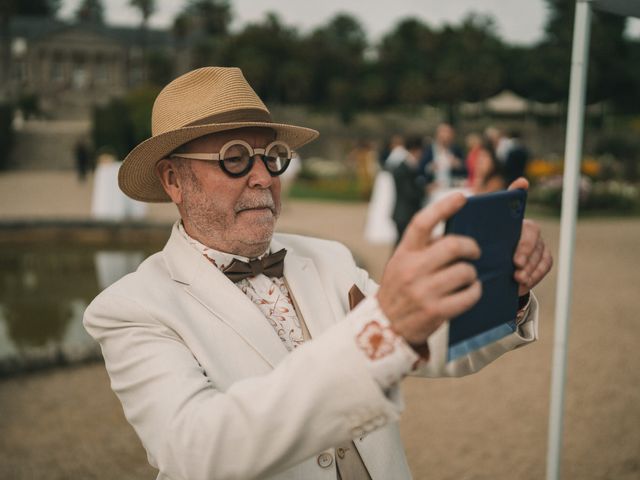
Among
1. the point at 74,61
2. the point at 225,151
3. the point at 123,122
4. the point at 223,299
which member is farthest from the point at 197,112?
the point at 74,61

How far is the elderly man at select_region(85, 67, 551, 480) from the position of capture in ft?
3.93

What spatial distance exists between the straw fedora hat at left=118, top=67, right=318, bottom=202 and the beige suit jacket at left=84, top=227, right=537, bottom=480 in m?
0.31

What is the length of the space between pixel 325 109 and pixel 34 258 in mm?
43932

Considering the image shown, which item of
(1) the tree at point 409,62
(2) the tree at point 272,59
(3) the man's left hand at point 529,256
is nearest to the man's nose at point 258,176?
(3) the man's left hand at point 529,256

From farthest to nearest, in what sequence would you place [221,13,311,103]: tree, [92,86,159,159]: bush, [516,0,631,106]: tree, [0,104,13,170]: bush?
[221,13,311,103]: tree
[516,0,631,106]: tree
[0,104,13,170]: bush
[92,86,159,159]: bush

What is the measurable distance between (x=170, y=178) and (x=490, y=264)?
47.3 inches

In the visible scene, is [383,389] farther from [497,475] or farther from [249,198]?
[497,475]

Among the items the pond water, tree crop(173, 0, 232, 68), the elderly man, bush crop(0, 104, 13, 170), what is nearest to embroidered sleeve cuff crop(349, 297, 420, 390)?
the elderly man

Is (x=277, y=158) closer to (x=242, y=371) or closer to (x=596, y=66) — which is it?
(x=242, y=371)

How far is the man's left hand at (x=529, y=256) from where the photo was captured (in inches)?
58.1

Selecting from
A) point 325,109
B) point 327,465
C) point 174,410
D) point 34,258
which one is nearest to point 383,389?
point 174,410

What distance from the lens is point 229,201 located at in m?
1.95

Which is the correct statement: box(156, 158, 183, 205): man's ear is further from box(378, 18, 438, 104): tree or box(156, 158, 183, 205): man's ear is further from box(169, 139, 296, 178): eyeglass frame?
box(378, 18, 438, 104): tree

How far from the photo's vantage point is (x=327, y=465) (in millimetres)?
1746
